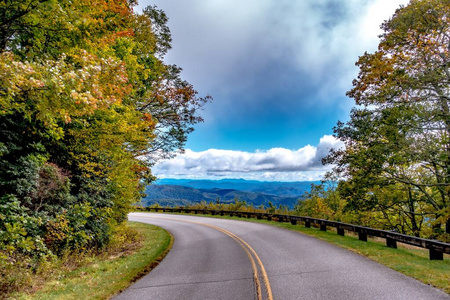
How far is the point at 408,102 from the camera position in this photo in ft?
43.0

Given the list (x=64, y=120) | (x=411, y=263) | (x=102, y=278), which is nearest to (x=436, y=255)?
(x=411, y=263)

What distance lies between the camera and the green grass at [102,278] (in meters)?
6.99

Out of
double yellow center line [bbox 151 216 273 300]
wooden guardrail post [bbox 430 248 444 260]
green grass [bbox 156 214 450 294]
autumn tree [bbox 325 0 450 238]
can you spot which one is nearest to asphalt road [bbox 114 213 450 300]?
double yellow center line [bbox 151 216 273 300]

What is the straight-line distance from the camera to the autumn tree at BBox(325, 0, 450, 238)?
12188 mm

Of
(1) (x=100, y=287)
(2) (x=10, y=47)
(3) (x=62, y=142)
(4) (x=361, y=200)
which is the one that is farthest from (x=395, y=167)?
(2) (x=10, y=47)

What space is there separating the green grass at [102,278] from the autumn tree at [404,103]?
13.5m

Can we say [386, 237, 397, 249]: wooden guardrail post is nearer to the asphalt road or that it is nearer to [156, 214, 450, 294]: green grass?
[156, 214, 450, 294]: green grass

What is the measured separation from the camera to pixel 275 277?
295 inches

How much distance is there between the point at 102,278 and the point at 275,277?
598 centimetres

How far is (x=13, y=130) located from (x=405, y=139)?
1844cm

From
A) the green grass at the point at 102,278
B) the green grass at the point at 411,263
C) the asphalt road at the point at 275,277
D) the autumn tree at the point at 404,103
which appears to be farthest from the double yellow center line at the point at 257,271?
the autumn tree at the point at 404,103

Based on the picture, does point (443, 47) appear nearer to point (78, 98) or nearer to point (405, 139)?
point (405, 139)

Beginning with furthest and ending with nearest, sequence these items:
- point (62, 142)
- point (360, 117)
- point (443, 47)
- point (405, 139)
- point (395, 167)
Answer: point (395, 167), point (360, 117), point (405, 139), point (443, 47), point (62, 142)

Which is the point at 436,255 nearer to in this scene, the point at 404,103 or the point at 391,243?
the point at 391,243
